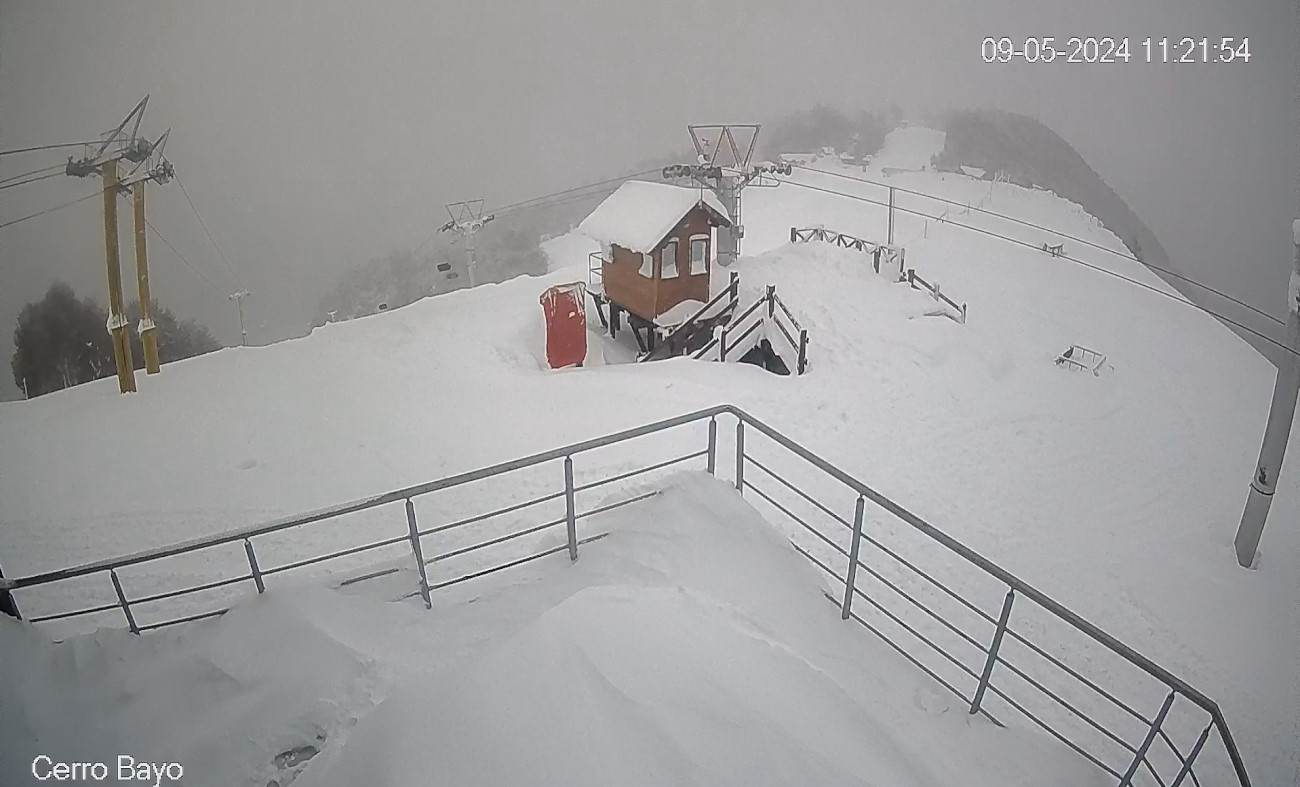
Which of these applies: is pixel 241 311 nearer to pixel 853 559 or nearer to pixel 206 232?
pixel 206 232

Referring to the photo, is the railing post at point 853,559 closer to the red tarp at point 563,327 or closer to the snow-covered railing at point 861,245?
the red tarp at point 563,327

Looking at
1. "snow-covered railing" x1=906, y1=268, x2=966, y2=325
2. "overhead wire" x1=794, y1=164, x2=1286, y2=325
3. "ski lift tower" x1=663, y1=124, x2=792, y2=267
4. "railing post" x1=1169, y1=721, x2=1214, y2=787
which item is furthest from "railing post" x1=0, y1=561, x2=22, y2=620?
"snow-covered railing" x1=906, y1=268, x2=966, y2=325

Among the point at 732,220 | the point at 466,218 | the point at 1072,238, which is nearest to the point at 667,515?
the point at 466,218

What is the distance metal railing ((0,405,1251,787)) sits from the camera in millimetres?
2027

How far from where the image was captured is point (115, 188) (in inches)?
165

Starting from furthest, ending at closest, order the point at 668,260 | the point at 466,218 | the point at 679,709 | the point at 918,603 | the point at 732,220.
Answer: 1. the point at 732,220
2. the point at 668,260
3. the point at 466,218
4. the point at 918,603
5. the point at 679,709

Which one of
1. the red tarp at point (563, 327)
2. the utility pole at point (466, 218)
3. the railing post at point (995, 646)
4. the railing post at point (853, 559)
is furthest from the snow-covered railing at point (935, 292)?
the railing post at point (995, 646)

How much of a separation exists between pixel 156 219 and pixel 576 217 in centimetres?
433

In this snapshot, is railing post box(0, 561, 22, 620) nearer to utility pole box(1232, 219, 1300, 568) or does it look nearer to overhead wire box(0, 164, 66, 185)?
overhead wire box(0, 164, 66, 185)

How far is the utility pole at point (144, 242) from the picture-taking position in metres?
4.26

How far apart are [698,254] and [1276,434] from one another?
4740 mm

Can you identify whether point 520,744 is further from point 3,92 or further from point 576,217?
point 576,217

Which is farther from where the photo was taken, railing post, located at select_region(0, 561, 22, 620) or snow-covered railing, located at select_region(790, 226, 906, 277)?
snow-covered railing, located at select_region(790, 226, 906, 277)

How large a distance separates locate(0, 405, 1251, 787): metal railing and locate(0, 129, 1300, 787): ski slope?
6.2 inches
